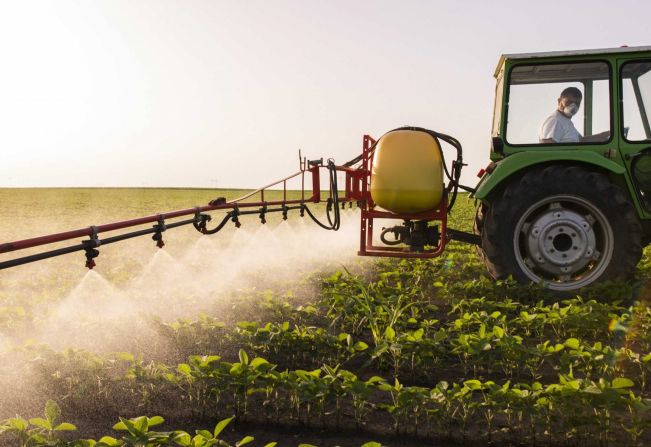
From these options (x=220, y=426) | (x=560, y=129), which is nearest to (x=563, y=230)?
(x=560, y=129)

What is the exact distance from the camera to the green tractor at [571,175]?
461cm

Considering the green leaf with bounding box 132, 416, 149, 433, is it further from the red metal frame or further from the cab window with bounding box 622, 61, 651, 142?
the cab window with bounding box 622, 61, 651, 142

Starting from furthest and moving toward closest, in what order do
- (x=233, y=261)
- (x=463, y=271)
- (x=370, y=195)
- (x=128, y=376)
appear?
(x=233, y=261), (x=463, y=271), (x=370, y=195), (x=128, y=376)

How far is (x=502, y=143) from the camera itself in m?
4.95

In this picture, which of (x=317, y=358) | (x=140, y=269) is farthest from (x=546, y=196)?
(x=140, y=269)

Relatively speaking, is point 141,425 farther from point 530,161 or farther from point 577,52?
point 577,52

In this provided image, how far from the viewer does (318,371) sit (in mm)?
2570

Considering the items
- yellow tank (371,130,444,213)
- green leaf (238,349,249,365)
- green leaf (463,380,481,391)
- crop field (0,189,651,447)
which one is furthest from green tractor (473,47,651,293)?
green leaf (238,349,249,365)

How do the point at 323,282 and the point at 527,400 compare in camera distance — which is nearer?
the point at 527,400

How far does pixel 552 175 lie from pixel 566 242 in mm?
597

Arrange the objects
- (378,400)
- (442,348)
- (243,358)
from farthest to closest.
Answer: (442,348) → (378,400) → (243,358)

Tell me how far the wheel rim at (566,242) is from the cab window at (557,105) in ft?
2.10

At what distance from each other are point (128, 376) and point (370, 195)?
3088mm

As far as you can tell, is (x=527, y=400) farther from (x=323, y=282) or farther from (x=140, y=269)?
(x=140, y=269)
